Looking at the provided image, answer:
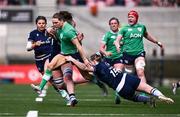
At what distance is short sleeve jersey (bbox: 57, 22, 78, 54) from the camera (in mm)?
16484

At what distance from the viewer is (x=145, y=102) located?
54.9 feet

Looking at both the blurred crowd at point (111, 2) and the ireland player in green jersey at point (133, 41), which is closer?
the ireland player in green jersey at point (133, 41)

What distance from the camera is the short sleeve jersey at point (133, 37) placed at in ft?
62.2

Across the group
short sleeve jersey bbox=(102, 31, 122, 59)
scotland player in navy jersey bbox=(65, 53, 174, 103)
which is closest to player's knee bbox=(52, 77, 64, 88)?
scotland player in navy jersey bbox=(65, 53, 174, 103)

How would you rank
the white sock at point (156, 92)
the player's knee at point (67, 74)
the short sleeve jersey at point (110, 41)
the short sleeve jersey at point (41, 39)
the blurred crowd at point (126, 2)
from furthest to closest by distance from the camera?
the blurred crowd at point (126, 2) → the short sleeve jersey at point (110, 41) → the short sleeve jersey at point (41, 39) → the player's knee at point (67, 74) → the white sock at point (156, 92)

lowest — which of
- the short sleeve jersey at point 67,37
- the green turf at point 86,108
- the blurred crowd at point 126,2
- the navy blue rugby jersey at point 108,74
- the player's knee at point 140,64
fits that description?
the blurred crowd at point 126,2

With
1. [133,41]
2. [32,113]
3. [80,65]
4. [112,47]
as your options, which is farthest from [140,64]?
[32,113]

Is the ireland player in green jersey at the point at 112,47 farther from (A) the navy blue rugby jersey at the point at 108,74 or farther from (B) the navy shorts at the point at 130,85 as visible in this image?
(B) the navy shorts at the point at 130,85

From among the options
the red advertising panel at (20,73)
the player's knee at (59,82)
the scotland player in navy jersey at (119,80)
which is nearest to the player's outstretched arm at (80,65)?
the scotland player in navy jersey at (119,80)

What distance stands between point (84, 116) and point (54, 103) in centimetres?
389

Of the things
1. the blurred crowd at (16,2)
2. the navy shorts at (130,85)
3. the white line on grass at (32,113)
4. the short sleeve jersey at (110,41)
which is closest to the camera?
the white line on grass at (32,113)

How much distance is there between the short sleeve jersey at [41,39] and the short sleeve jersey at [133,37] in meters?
1.83

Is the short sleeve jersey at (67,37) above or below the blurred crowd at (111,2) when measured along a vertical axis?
above

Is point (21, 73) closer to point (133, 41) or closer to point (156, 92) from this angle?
point (133, 41)
